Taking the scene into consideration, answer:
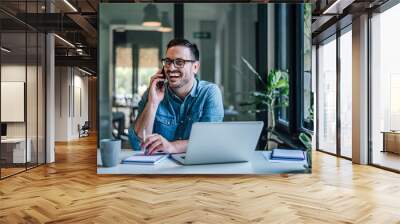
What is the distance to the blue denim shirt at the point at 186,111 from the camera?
556 centimetres

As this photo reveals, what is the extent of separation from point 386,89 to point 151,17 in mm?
4169

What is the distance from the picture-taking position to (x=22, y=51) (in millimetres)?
6465

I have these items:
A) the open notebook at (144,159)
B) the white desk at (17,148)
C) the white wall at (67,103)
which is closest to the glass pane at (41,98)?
the white desk at (17,148)

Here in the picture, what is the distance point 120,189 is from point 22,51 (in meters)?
3.13

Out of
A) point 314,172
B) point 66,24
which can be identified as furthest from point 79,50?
point 314,172

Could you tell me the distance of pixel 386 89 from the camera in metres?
6.78

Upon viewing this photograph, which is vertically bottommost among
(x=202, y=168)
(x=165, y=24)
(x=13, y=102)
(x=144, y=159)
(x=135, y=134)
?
(x=202, y=168)

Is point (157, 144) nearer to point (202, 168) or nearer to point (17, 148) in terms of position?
point (202, 168)

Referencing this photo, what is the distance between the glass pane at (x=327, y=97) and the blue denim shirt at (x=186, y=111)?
4483 mm

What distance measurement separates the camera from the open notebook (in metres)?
5.59

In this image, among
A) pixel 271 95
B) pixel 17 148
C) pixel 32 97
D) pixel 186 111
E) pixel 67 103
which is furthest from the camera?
pixel 67 103

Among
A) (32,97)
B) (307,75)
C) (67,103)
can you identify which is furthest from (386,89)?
(67,103)

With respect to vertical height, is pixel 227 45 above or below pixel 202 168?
above

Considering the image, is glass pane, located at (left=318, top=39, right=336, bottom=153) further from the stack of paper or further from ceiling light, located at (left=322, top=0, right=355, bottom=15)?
the stack of paper
